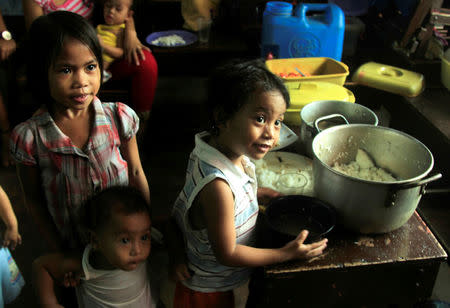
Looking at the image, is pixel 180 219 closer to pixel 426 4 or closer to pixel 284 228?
pixel 284 228

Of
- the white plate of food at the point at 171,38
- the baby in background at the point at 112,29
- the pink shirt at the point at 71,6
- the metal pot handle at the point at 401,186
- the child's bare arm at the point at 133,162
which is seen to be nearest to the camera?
the metal pot handle at the point at 401,186

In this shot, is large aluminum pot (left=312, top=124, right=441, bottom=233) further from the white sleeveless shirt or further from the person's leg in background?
the person's leg in background

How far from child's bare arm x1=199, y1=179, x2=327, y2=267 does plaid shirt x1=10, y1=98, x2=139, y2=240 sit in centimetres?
48

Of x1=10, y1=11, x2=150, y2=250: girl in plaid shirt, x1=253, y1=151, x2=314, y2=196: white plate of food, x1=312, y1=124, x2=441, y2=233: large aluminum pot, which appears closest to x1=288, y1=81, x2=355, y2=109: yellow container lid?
x1=253, y1=151, x2=314, y2=196: white plate of food

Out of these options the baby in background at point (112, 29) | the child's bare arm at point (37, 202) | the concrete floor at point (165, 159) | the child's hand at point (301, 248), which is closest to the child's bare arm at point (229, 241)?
the child's hand at point (301, 248)

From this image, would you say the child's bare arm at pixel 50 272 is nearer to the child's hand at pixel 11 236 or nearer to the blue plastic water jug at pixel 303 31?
the child's hand at pixel 11 236

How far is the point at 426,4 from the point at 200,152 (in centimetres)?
206

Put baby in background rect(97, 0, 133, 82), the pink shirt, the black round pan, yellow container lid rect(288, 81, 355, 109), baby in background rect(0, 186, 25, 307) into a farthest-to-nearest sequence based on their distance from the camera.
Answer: baby in background rect(97, 0, 133, 82)
the pink shirt
yellow container lid rect(288, 81, 355, 109)
baby in background rect(0, 186, 25, 307)
the black round pan

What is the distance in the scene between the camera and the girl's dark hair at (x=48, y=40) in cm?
114

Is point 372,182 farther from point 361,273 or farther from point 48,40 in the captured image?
point 48,40

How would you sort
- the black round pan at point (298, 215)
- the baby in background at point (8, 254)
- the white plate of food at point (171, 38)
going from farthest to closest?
the white plate of food at point (171, 38), the baby in background at point (8, 254), the black round pan at point (298, 215)

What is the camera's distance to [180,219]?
1.22m

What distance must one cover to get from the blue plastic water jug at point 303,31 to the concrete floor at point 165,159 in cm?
109

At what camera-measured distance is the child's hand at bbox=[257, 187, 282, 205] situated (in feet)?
4.17
